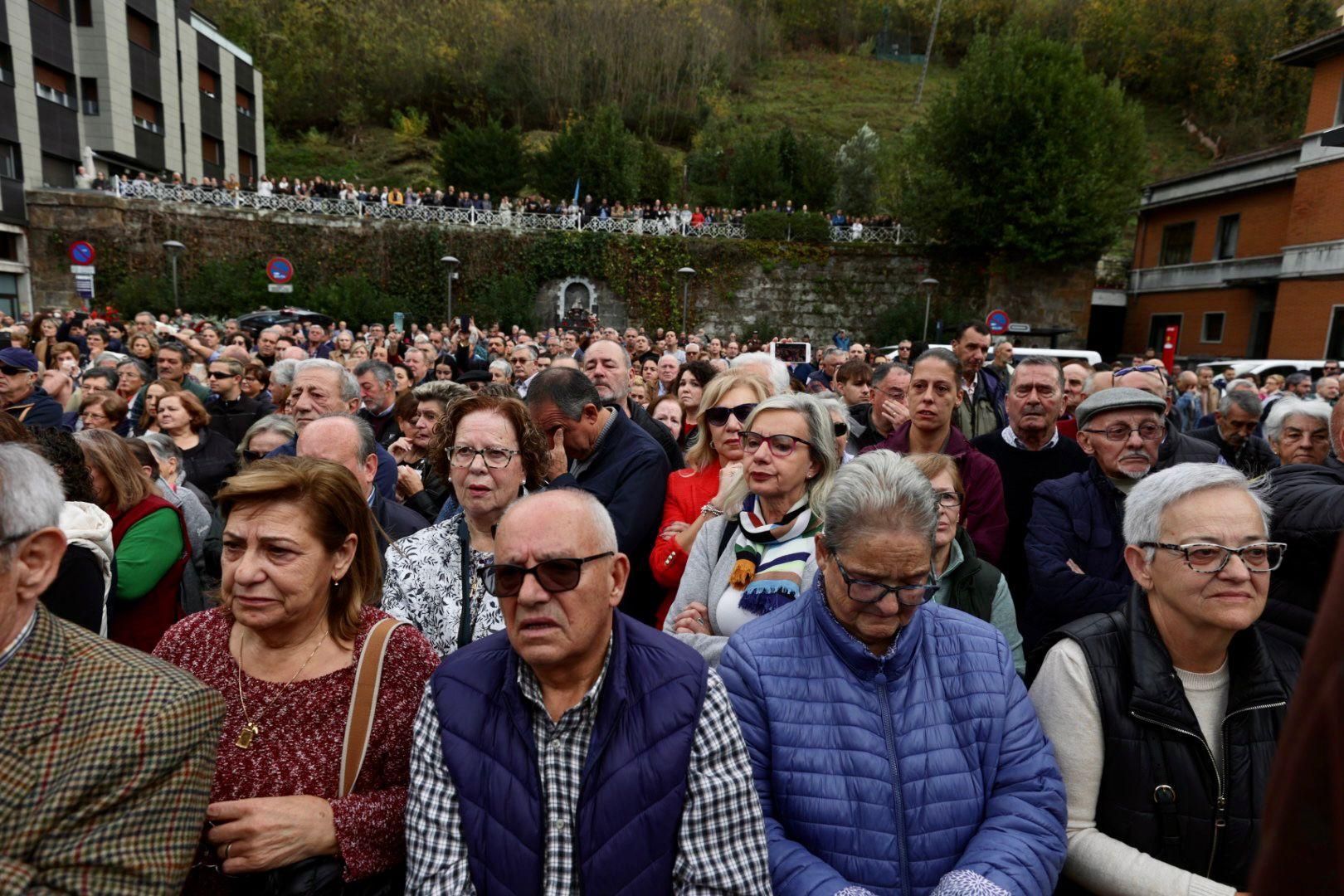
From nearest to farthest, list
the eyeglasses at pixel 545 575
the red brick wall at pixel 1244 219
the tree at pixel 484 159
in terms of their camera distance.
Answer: the eyeglasses at pixel 545 575
the red brick wall at pixel 1244 219
the tree at pixel 484 159

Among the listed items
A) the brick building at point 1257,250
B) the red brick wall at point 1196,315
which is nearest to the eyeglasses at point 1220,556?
the brick building at point 1257,250

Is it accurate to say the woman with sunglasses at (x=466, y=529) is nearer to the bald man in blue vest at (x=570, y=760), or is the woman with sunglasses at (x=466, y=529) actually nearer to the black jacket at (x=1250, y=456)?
the bald man in blue vest at (x=570, y=760)

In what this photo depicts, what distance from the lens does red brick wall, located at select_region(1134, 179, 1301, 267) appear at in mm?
25719

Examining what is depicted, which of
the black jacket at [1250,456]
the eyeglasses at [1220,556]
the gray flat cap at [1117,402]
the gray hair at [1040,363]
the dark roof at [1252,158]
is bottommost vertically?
the black jacket at [1250,456]

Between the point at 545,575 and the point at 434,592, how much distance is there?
94 centimetres

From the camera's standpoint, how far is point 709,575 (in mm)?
3043

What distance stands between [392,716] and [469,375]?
532 centimetres

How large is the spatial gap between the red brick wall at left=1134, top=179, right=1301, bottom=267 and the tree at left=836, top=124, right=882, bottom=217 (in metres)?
11.9

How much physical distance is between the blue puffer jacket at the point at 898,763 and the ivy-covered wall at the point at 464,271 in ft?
89.1

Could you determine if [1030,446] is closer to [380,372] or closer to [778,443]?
[778,443]

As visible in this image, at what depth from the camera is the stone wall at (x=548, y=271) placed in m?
27.0

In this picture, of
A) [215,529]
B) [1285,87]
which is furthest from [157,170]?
[1285,87]

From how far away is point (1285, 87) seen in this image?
152 ft

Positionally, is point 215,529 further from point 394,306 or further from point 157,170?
point 157,170
